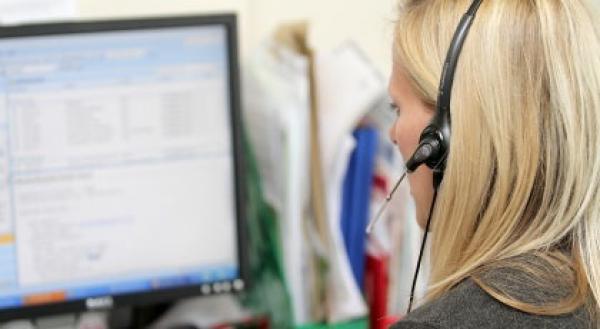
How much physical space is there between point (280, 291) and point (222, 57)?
1.19 feet

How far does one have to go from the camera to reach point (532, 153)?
76cm

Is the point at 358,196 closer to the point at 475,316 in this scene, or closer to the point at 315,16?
the point at 315,16

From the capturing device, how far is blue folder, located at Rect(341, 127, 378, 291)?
3.92 feet

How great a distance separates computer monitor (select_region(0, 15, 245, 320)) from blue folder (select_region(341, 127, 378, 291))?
16cm

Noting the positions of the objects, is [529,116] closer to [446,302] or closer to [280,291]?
[446,302]

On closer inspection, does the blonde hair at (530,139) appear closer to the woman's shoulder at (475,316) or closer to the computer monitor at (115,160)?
the woman's shoulder at (475,316)

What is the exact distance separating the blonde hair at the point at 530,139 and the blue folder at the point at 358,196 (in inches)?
15.7

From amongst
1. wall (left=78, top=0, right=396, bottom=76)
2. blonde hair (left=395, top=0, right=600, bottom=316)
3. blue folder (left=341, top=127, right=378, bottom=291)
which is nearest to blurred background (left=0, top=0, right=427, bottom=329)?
blue folder (left=341, top=127, right=378, bottom=291)

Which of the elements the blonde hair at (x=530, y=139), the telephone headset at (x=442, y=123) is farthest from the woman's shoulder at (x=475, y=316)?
the telephone headset at (x=442, y=123)

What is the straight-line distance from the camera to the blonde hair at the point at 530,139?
0.75m

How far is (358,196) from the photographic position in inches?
47.4

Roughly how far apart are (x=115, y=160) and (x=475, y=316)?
1.93ft

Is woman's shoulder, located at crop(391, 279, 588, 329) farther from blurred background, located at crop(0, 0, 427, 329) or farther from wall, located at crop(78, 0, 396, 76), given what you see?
wall, located at crop(78, 0, 396, 76)

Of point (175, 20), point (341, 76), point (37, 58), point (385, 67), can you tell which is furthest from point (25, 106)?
point (385, 67)
